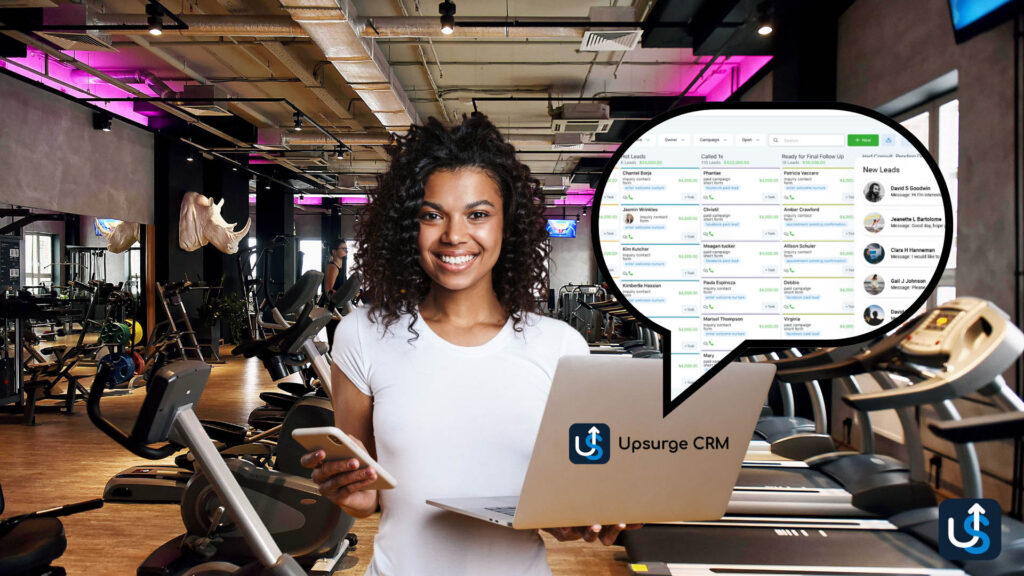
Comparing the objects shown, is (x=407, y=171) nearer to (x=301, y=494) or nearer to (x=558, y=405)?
(x=558, y=405)

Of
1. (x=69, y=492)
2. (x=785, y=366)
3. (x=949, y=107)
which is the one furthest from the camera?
(x=69, y=492)

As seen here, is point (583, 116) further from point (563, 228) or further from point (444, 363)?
point (563, 228)

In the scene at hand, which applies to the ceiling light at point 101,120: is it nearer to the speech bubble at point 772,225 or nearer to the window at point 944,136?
the window at point 944,136

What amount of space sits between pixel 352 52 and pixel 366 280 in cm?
501

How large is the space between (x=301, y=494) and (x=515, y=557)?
1801 millimetres

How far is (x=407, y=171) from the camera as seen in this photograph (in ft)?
3.94

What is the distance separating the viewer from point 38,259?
12469 mm

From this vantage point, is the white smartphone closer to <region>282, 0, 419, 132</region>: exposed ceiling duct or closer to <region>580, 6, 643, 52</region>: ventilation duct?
<region>282, 0, 419, 132</region>: exposed ceiling duct

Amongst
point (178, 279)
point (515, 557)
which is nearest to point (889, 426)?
point (515, 557)

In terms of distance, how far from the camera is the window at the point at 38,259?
40.7 feet

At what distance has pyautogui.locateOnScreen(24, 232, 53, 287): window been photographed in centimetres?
1241

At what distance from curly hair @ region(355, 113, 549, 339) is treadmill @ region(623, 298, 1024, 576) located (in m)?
0.73

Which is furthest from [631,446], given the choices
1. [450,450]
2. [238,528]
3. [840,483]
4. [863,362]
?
[840,483]

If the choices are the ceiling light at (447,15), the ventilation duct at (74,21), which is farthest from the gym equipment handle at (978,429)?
the ventilation duct at (74,21)
